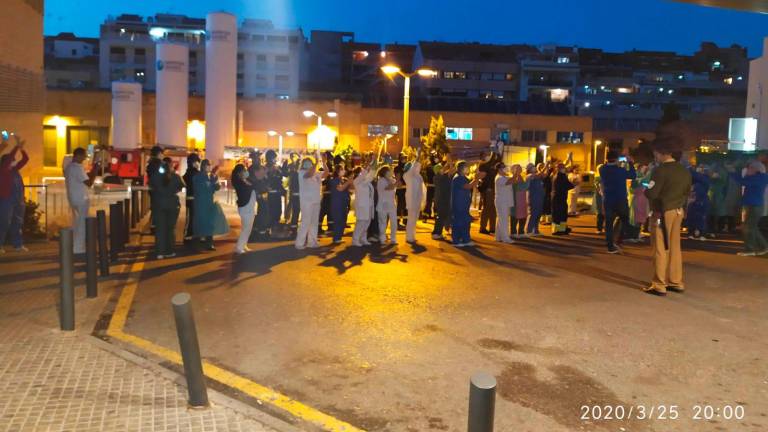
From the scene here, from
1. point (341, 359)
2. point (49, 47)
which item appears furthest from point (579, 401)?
point (49, 47)

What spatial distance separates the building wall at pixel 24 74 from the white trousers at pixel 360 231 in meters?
7.87

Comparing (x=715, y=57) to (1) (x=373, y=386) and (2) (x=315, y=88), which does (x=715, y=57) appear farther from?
(1) (x=373, y=386)

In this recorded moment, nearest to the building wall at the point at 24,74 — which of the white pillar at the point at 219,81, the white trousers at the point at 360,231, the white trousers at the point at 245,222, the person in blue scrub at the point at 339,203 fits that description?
the white trousers at the point at 245,222

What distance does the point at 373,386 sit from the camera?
6020mm

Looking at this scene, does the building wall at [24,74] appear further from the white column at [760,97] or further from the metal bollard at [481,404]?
the white column at [760,97]

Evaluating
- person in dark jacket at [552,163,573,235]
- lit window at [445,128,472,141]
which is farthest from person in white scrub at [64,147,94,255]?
lit window at [445,128,472,141]

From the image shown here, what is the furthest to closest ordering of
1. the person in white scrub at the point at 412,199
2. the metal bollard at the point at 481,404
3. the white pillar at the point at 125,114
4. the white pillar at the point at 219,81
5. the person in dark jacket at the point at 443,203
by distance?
the white pillar at the point at 125,114 < the white pillar at the point at 219,81 < the person in dark jacket at the point at 443,203 < the person in white scrub at the point at 412,199 < the metal bollard at the point at 481,404

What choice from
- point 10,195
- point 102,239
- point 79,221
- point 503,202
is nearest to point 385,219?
point 503,202

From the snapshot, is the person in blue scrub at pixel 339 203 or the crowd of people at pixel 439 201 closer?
the crowd of people at pixel 439 201

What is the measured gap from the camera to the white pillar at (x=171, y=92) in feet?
129

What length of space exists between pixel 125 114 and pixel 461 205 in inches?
1202

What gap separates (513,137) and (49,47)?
62364 millimetres

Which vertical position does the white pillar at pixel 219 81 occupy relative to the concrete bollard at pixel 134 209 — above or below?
above

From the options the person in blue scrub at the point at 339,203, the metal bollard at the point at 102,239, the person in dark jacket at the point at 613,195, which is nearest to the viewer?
the metal bollard at the point at 102,239
